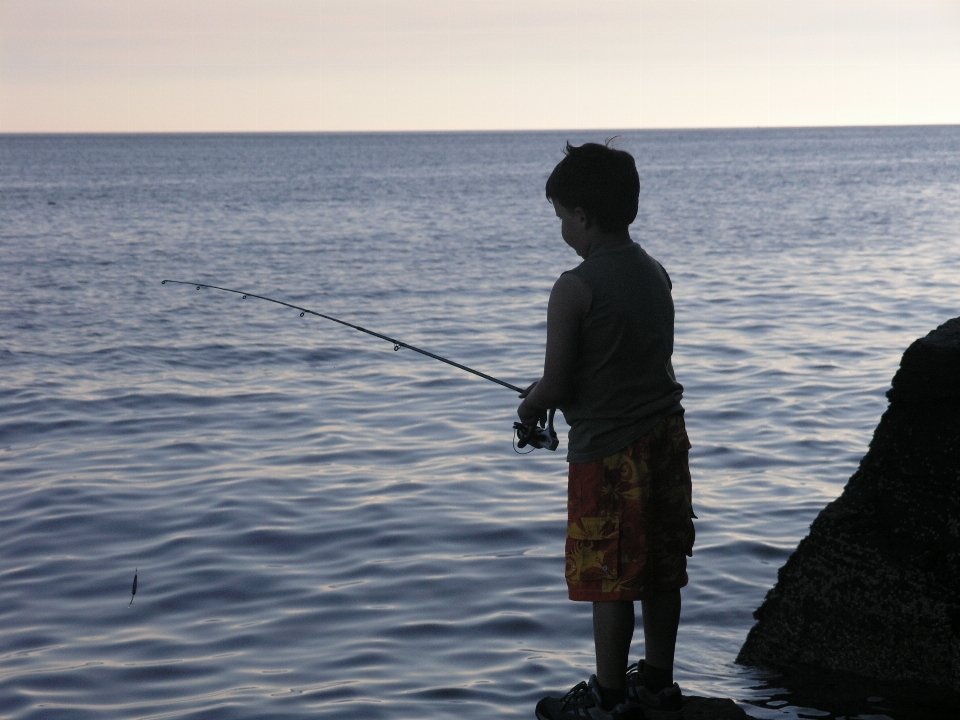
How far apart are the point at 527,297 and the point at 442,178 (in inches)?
2266

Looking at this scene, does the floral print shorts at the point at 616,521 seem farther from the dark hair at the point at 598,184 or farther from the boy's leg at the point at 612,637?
the dark hair at the point at 598,184

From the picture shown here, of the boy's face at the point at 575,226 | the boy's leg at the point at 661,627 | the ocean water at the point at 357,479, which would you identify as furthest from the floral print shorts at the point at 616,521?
the ocean water at the point at 357,479

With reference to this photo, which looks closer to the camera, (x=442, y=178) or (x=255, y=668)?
(x=255, y=668)

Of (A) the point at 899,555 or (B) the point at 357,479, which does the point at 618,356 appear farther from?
(B) the point at 357,479

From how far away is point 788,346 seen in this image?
11023 mm

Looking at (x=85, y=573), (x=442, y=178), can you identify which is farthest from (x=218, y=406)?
(x=442, y=178)

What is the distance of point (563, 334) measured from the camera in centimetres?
301

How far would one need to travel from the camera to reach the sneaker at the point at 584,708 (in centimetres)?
314

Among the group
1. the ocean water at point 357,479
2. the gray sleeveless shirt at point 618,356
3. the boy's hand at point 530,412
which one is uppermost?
the gray sleeveless shirt at point 618,356

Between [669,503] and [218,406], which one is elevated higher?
[669,503]

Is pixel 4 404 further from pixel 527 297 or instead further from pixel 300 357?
pixel 527 297

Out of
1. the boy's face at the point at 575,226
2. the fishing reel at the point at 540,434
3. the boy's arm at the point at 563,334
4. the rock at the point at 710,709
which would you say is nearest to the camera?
the boy's arm at the point at 563,334

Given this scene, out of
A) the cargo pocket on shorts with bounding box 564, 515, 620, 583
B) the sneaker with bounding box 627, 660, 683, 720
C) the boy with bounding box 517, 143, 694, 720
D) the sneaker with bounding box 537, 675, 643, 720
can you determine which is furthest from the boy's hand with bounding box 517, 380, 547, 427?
the sneaker with bounding box 627, 660, 683, 720

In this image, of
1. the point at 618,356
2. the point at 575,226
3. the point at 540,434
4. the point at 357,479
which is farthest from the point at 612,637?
the point at 357,479
